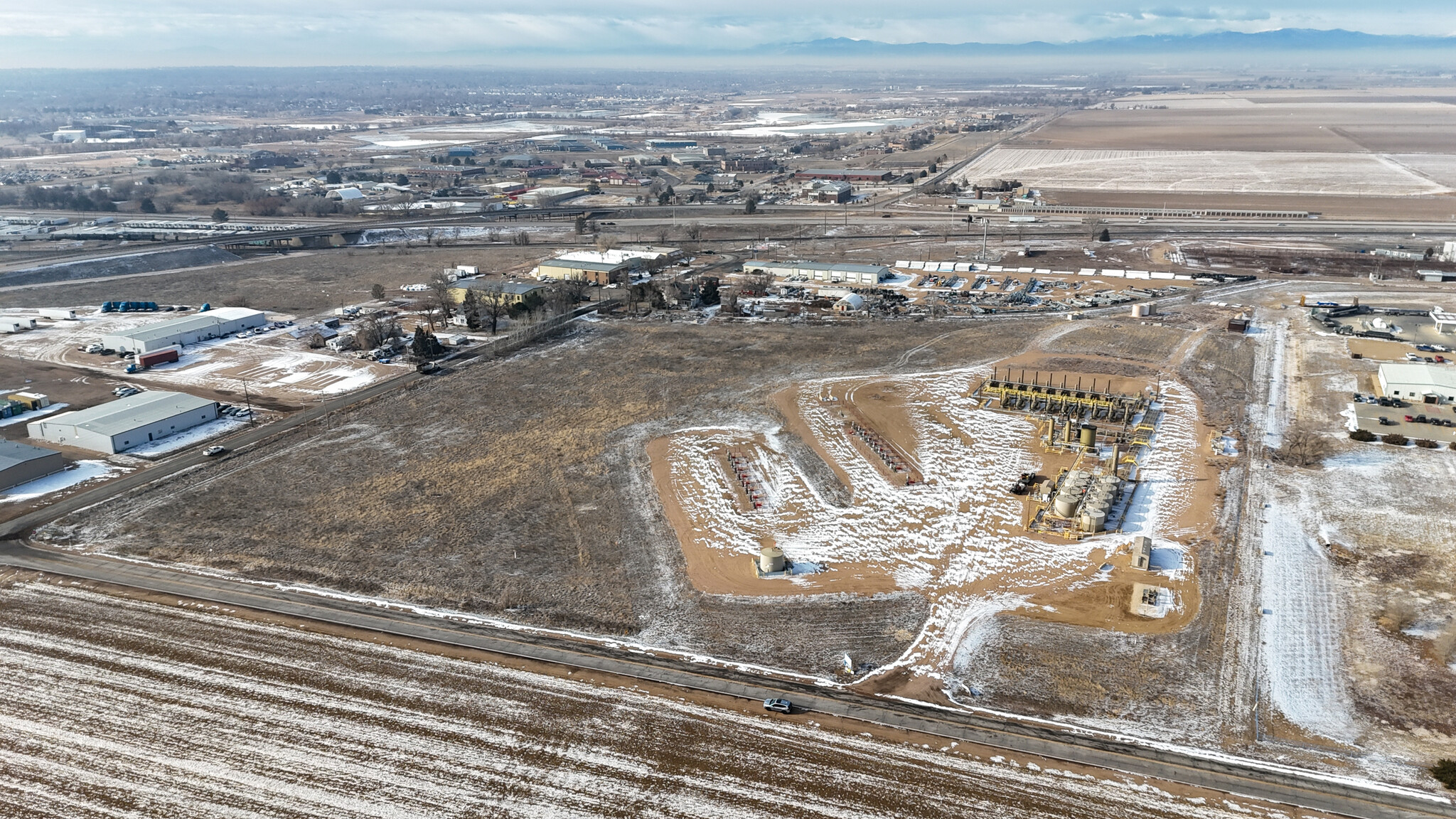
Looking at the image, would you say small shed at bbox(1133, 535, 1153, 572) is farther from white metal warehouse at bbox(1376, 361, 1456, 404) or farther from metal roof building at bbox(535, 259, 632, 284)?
metal roof building at bbox(535, 259, 632, 284)

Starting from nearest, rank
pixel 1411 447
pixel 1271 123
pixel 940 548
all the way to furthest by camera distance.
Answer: pixel 940 548 → pixel 1411 447 → pixel 1271 123

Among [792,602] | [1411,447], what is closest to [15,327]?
[792,602]

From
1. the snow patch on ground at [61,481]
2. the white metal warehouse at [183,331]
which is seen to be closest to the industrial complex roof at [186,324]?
the white metal warehouse at [183,331]

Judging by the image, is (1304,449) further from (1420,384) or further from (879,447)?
(879,447)

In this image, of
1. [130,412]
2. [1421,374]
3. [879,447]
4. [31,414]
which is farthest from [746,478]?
[31,414]

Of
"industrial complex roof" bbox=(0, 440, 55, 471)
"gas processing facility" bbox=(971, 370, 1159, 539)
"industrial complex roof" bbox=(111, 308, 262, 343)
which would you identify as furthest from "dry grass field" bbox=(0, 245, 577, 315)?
"gas processing facility" bbox=(971, 370, 1159, 539)

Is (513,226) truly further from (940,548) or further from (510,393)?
(940,548)
